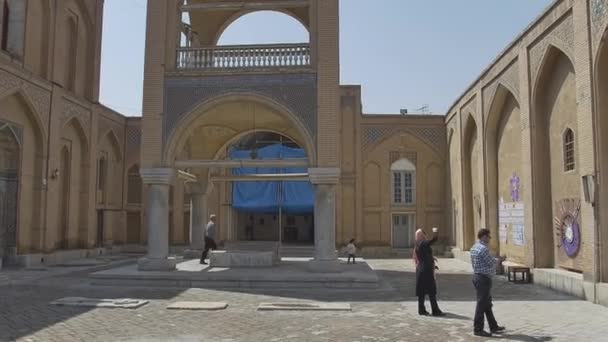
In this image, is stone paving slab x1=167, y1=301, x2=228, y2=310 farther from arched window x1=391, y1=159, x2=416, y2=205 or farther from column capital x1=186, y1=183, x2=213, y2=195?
arched window x1=391, y1=159, x2=416, y2=205

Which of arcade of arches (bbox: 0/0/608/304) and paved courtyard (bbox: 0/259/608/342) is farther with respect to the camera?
arcade of arches (bbox: 0/0/608/304)

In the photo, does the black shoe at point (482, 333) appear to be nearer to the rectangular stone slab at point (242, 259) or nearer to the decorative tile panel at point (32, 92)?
the rectangular stone slab at point (242, 259)

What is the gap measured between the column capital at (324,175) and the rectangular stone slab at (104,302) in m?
5.31

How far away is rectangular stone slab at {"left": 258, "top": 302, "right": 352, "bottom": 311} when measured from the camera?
33.6 ft

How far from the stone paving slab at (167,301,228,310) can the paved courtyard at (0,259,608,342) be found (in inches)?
8.4

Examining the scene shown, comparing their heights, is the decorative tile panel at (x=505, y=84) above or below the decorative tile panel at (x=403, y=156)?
above

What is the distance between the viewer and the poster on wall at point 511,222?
1625 cm

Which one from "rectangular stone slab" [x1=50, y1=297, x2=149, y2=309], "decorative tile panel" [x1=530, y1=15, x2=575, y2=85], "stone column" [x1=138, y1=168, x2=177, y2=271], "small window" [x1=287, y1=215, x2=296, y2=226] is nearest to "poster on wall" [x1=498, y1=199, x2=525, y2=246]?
"decorative tile panel" [x1=530, y1=15, x2=575, y2=85]

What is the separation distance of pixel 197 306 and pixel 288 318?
1910mm

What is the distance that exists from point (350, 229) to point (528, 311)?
15.8 m

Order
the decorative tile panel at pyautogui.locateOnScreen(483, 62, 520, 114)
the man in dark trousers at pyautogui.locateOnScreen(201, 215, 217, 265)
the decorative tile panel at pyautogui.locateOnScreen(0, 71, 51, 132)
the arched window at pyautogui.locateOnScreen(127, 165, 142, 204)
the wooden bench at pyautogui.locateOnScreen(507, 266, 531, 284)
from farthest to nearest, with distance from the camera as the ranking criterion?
the arched window at pyautogui.locateOnScreen(127, 165, 142, 204), the decorative tile panel at pyautogui.locateOnScreen(0, 71, 51, 132), the man in dark trousers at pyautogui.locateOnScreen(201, 215, 217, 265), the decorative tile panel at pyautogui.locateOnScreen(483, 62, 520, 114), the wooden bench at pyautogui.locateOnScreen(507, 266, 531, 284)

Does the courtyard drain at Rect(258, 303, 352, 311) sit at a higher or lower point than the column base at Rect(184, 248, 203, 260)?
lower

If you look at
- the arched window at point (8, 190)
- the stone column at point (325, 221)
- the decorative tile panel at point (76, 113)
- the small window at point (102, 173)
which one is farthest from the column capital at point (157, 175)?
the small window at point (102, 173)

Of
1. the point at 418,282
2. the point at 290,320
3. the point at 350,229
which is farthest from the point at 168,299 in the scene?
the point at 350,229
